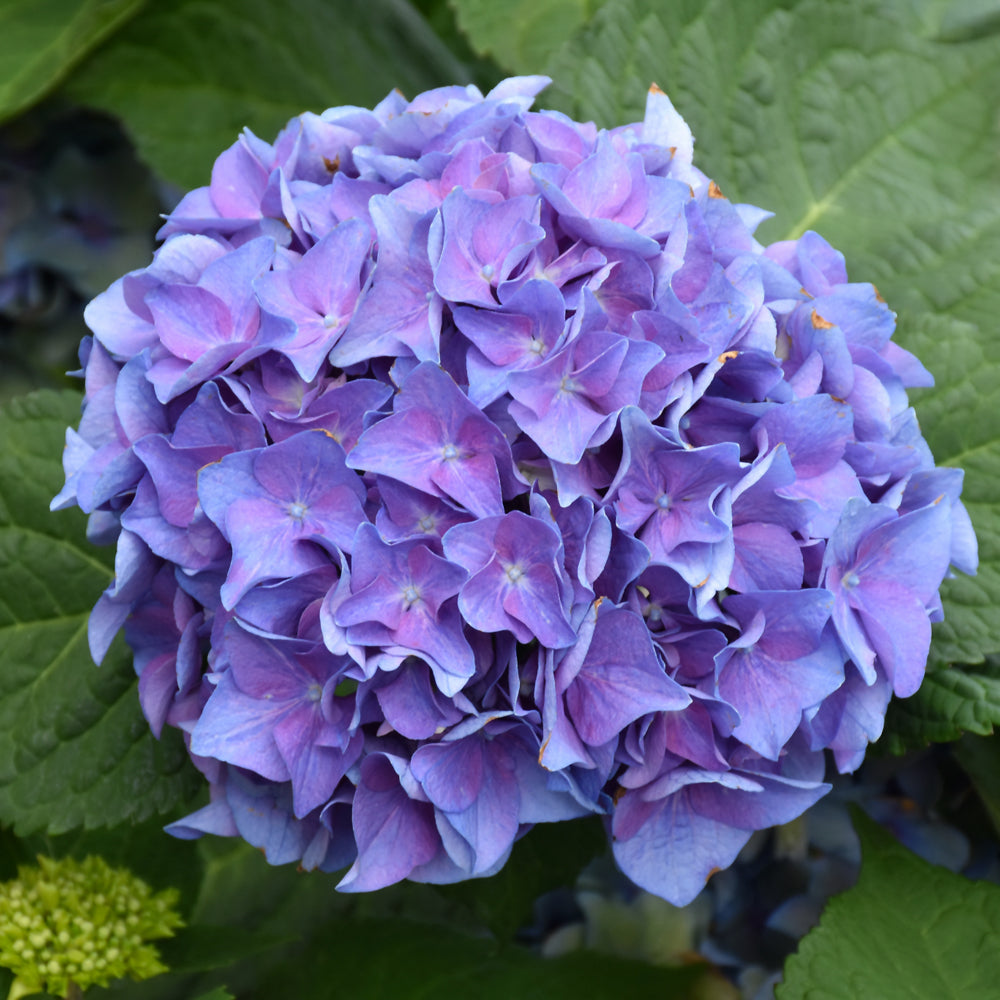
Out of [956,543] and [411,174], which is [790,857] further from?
[411,174]

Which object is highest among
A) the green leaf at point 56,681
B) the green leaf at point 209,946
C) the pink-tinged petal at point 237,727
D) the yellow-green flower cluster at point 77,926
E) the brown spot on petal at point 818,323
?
the brown spot on petal at point 818,323

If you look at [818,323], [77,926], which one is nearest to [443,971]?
[77,926]

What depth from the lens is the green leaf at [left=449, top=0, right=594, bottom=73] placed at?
96cm

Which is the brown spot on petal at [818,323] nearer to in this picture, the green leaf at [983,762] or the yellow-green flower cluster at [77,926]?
the green leaf at [983,762]

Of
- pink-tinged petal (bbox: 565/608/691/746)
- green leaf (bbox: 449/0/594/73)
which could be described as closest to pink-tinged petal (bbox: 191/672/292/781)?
pink-tinged petal (bbox: 565/608/691/746)

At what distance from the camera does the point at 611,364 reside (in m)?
0.53

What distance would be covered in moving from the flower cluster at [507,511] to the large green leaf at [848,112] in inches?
9.8

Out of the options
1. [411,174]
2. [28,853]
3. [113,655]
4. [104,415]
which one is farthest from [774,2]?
[28,853]

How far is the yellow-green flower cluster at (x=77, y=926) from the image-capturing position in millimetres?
731

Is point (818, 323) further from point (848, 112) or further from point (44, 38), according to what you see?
point (44, 38)

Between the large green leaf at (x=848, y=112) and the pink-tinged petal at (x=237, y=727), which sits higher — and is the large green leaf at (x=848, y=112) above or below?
above

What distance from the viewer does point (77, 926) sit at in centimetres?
76

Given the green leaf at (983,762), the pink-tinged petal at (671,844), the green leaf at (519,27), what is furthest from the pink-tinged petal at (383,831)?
the green leaf at (519,27)

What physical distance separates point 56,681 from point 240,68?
629 mm
